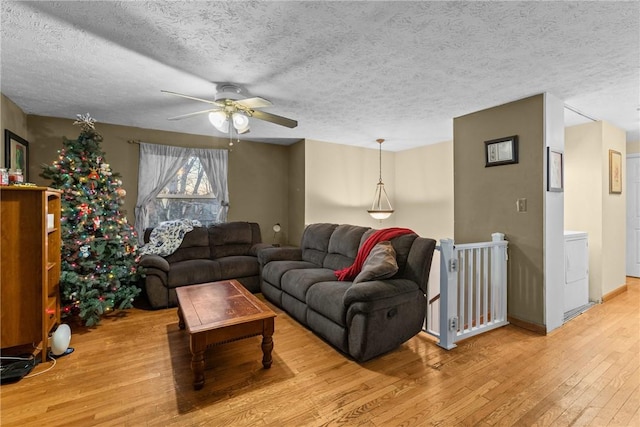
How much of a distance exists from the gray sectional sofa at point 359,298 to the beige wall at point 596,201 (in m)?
2.85

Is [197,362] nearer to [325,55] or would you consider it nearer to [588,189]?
[325,55]

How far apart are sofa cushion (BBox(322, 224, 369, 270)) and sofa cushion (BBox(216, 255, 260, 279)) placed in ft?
3.93

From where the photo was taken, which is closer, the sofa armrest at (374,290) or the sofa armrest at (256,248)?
the sofa armrest at (374,290)

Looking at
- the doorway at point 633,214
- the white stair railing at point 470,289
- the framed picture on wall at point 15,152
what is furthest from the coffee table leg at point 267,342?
the doorway at point 633,214

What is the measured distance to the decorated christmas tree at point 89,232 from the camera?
3035mm

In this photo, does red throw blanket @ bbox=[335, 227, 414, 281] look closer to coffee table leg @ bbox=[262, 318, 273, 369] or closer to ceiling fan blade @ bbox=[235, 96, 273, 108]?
coffee table leg @ bbox=[262, 318, 273, 369]

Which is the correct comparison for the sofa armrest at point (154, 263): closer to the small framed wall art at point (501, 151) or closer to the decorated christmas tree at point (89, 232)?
the decorated christmas tree at point (89, 232)

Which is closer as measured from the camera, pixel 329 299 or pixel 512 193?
pixel 329 299

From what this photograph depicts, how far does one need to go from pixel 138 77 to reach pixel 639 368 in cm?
477

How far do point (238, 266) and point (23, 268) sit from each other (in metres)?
2.28

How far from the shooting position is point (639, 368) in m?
2.32

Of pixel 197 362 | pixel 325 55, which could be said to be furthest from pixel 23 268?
pixel 325 55

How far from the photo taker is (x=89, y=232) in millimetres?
3221

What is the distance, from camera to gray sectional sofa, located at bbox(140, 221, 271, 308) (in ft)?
12.1
